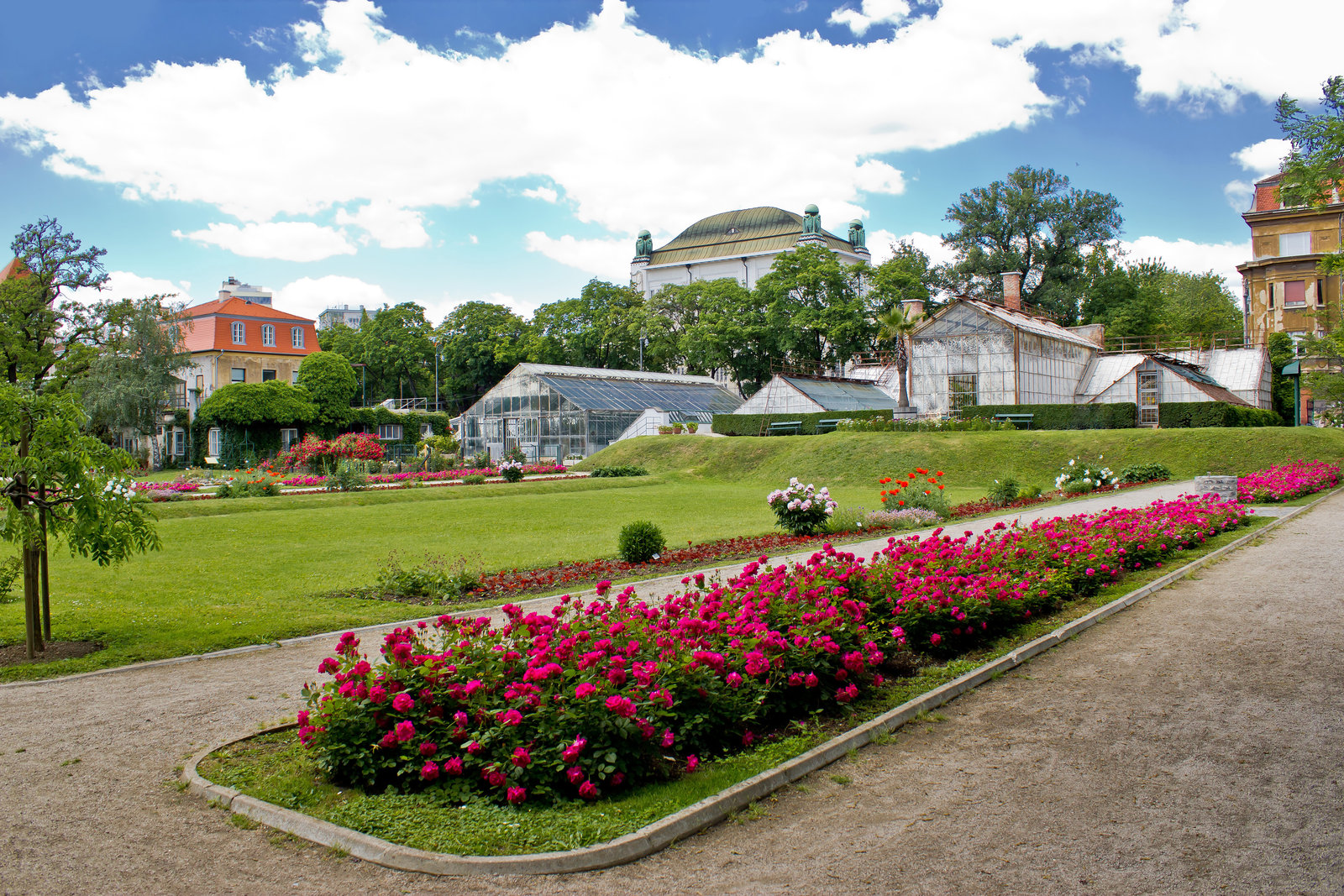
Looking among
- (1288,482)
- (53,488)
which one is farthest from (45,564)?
(1288,482)

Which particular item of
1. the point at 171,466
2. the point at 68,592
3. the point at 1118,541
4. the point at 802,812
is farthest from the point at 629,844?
the point at 171,466

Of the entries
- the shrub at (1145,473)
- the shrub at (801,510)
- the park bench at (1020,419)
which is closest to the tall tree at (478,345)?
the park bench at (1020,419)

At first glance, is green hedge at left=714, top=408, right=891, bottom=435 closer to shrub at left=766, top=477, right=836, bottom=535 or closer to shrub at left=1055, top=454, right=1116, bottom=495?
shrub at left=1055, top=454, right=1116, bottom=495

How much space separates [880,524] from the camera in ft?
54.9

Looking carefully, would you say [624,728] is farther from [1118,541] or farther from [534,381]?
[534,381]

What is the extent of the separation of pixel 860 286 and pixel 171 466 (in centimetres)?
4837

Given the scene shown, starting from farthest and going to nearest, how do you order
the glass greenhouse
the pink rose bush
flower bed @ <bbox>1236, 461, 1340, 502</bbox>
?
the glass greenhouse, flower bed @ <bbox>1236, 461, 1340, 502</bbox>, the pink rose bush

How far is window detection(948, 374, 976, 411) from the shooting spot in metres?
42.8

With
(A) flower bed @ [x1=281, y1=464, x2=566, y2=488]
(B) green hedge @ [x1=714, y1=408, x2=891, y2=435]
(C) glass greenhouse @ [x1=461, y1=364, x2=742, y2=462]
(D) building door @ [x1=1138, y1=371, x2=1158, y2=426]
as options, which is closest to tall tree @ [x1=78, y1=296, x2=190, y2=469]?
(C) glass greenhouse @ [x1=461, y1=364, x2=742, y2=462]

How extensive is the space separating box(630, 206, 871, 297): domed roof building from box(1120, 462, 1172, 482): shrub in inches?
2424

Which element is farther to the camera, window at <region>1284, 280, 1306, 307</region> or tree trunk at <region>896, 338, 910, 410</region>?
window at <region>1284, 280, 1306, 307</region>

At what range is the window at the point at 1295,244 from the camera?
46.6 meters

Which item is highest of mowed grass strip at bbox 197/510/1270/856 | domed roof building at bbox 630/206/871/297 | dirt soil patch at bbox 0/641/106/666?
domed roof building at bbox 630/206/871/297

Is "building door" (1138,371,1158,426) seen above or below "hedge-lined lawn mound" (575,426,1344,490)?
above
